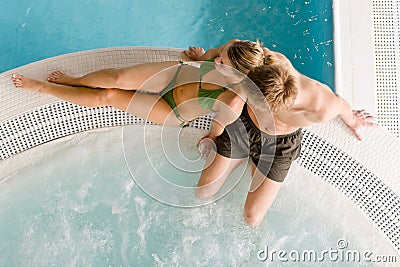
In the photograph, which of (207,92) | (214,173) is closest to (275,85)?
(207,92)

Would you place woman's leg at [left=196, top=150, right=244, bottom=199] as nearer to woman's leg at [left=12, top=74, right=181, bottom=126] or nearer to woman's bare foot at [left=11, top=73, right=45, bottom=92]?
woman's leg at [left=12, top=74, right=181, bottom=126]

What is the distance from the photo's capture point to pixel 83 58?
10.1 feet

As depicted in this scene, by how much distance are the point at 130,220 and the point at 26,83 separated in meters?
1.02

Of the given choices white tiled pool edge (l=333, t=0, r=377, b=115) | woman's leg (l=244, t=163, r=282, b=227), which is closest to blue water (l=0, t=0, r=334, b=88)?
white tiled pool edge (l=333, t=0, r=377, b=115)

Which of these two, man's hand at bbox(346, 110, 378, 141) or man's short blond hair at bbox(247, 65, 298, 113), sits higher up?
man's short blond hair at bbox(247, 65, 298, 113)

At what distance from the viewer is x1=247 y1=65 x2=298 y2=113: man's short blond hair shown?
229 centimetres

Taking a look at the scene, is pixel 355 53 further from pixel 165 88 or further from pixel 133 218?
pixel 133 218

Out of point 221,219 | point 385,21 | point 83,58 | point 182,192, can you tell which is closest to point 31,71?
point 83,58

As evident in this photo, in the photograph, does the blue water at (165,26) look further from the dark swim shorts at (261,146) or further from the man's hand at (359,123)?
the dark swim shorts at (261,146)

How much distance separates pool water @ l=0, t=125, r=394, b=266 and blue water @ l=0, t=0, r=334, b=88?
31.7 inches

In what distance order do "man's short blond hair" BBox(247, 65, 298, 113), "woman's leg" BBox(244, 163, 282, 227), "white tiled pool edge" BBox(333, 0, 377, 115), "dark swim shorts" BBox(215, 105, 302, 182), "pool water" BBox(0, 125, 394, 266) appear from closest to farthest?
"man's short blond hair" BBox(247, 65, 298, 113), "dark swim shorts" BBox(215, 105, 302, 182), "woman's leg" BBox(244, 163, 282, 227), "pool water" BBox(0, 125, 394, 266), "white tiled pool edge" BBox(333, 0, 377, 115)

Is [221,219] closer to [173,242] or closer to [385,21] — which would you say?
[173,242]

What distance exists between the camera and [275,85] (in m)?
2.29

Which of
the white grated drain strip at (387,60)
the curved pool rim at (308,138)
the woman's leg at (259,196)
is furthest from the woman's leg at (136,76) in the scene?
the white grated drain strip at (387,60)
